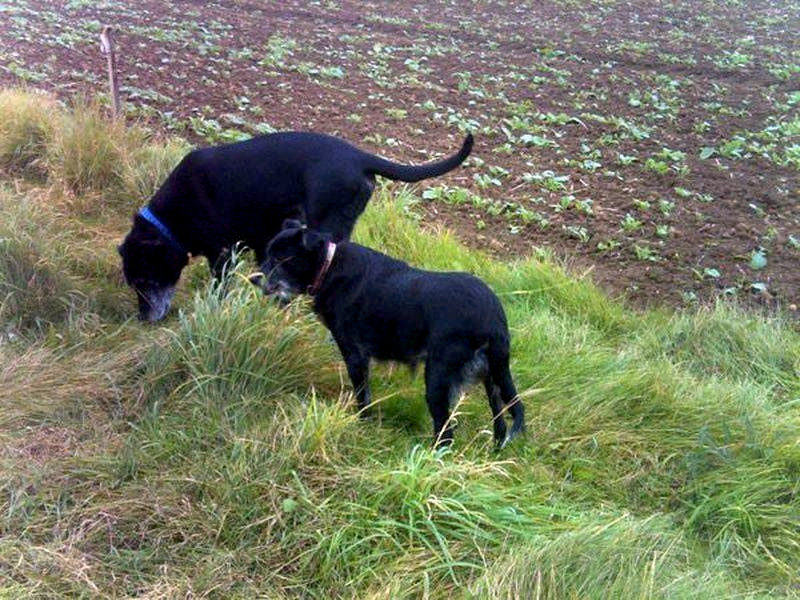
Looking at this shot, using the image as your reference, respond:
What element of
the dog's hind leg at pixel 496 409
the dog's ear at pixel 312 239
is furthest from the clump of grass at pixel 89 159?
the dog's hind leg at pixel 496 409

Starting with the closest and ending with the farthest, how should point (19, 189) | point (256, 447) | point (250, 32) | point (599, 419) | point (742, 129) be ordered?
point (256, 447) → point (599, 419) → point (19, 189) → point (742, 129) → point (250, 32)

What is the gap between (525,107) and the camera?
382 inches

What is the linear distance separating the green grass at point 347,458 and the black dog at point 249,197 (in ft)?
1.06

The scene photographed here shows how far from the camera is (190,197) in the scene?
501 cm

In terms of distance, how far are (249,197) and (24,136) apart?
90.3 inches

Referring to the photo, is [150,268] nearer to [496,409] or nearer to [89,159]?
[89,159]

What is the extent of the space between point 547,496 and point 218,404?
1483 mm

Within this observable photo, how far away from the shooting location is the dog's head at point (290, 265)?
13.2ft

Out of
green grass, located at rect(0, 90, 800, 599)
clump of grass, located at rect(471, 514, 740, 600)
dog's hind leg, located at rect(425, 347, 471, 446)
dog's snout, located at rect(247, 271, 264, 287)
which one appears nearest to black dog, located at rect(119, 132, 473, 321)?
green grass, located at rect(0, 90, 800, 599)

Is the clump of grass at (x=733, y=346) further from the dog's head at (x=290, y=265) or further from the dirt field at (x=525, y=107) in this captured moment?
the dog's head at (x=290, y=265)

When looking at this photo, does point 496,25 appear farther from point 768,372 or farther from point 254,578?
point 254,578

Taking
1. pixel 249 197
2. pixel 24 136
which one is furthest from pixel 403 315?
pixel 24 136

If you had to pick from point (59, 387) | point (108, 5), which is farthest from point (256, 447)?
point (108, 5)

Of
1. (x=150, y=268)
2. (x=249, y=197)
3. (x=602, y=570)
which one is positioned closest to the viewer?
(x=602, y=570)
